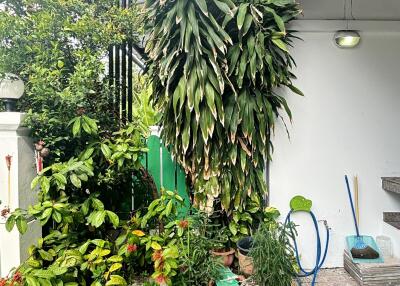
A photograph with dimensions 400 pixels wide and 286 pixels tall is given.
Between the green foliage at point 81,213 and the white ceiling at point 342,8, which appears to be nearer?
the green foliage at point 81,213

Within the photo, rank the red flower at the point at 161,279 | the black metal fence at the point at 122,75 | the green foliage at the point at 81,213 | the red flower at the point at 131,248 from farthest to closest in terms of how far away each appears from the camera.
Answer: the black metal fence at the point at 122,75 → the red flower at the point at 131,248 → the red flower at the point at 161,279 → the green foliage at the point at 81,213

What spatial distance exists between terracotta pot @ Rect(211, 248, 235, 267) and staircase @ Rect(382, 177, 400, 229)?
1.53 meters

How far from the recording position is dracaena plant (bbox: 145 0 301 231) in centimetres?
231

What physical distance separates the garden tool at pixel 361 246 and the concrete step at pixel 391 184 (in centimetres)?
28

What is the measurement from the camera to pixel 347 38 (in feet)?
8.96

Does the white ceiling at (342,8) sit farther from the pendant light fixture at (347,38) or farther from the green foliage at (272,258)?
the green foliage at (272,258)

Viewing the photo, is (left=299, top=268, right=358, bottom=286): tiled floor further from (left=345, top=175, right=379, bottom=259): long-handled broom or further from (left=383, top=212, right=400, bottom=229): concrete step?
(left=383, top=212, right=400, bottom=229): concrete step

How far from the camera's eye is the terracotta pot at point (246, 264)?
2.31 metres

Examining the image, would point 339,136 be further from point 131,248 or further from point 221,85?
point 131,248

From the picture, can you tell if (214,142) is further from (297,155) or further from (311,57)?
(311,57)

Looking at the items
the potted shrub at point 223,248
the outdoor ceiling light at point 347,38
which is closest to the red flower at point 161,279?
the potted shrub at point 223,248

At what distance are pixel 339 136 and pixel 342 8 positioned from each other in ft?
4.08

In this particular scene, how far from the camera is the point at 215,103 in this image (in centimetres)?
235

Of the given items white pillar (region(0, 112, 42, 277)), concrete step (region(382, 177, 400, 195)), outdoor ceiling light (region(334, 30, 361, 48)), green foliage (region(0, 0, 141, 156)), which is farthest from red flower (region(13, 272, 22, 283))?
outdoor ceiling light (region(334, 30, 361, 48))
